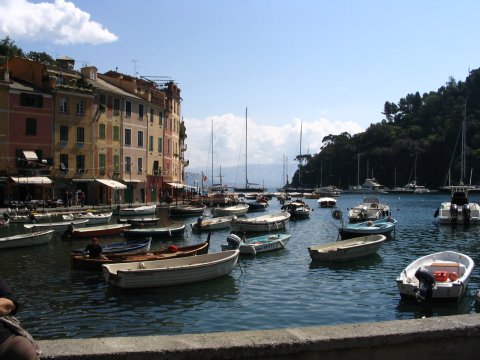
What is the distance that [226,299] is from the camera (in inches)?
798

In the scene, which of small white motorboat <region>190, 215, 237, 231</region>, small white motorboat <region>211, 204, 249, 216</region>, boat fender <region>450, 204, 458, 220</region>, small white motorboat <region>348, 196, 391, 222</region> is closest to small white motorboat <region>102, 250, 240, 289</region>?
small white motorboat <region>190, 215, 237, 231</region>

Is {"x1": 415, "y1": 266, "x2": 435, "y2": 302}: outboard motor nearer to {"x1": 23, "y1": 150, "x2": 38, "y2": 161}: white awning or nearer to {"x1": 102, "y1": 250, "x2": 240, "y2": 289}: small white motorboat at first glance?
{"x1": 102, "y1": 250, "x2": 240, "y2": 289}: small white motorboat

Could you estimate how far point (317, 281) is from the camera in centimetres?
2402

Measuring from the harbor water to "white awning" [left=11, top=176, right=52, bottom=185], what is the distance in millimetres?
25808

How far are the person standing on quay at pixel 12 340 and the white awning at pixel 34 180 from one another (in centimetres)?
5392

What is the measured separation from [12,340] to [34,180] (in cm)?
5551

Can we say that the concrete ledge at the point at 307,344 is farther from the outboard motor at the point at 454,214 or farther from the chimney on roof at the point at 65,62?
the chimney on roof at the point at 65,62

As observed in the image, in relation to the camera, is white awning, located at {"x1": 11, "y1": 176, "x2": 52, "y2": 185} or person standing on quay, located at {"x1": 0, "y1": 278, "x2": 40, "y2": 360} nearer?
person standing on quay, located at {"x1": 0, "y1": 278, "x2": 40, "y2": 360}

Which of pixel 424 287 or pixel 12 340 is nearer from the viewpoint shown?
pixel 12 340

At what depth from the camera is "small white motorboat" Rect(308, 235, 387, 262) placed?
2855cm

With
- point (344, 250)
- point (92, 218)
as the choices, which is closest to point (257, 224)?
point (92, 218)

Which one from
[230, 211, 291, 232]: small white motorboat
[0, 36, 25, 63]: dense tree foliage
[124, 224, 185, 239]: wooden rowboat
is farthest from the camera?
[0, 36, 25, 63]: dense tree foliage

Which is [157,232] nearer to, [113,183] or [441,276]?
[441,276]

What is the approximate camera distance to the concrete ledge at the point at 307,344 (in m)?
5.02
